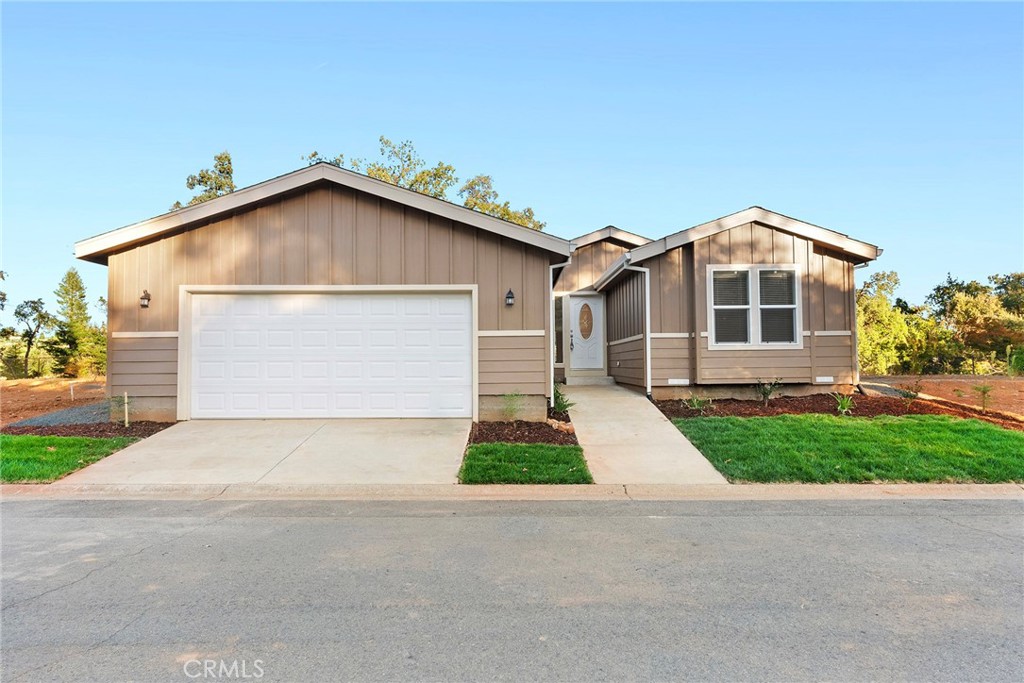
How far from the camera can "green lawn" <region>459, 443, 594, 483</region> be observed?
6.97 m

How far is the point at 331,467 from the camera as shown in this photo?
7559 millimetres

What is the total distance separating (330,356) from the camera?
10367 millimetres

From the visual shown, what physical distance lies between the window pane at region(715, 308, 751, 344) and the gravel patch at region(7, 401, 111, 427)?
38.6ft

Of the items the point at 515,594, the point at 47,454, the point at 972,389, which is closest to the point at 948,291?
the point at 972,389

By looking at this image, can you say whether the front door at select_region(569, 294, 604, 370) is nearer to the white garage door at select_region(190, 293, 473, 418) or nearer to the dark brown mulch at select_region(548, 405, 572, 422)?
the dark brown mulch at select_region(548, 405, 572, 422)

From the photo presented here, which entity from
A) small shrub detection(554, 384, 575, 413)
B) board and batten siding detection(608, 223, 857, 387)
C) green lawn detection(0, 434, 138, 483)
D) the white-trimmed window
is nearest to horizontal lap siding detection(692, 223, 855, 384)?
board and batten siding detection(608, 223, 857, 387)

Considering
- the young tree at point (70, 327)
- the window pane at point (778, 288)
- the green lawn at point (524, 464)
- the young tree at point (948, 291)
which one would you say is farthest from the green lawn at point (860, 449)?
the young tree at point (948, 291)

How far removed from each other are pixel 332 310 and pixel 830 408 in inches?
369

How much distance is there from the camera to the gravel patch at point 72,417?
404 inches

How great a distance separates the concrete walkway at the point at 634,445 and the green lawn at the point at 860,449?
0.28 metres

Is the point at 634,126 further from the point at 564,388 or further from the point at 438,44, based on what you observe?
the point at 564,388

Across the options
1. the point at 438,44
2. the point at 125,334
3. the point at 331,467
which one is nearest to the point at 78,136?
the point at 125,334

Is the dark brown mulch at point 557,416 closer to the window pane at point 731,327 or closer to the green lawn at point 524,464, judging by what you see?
the green lawn at point 524,464

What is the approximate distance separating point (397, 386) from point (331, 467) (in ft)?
9.60
